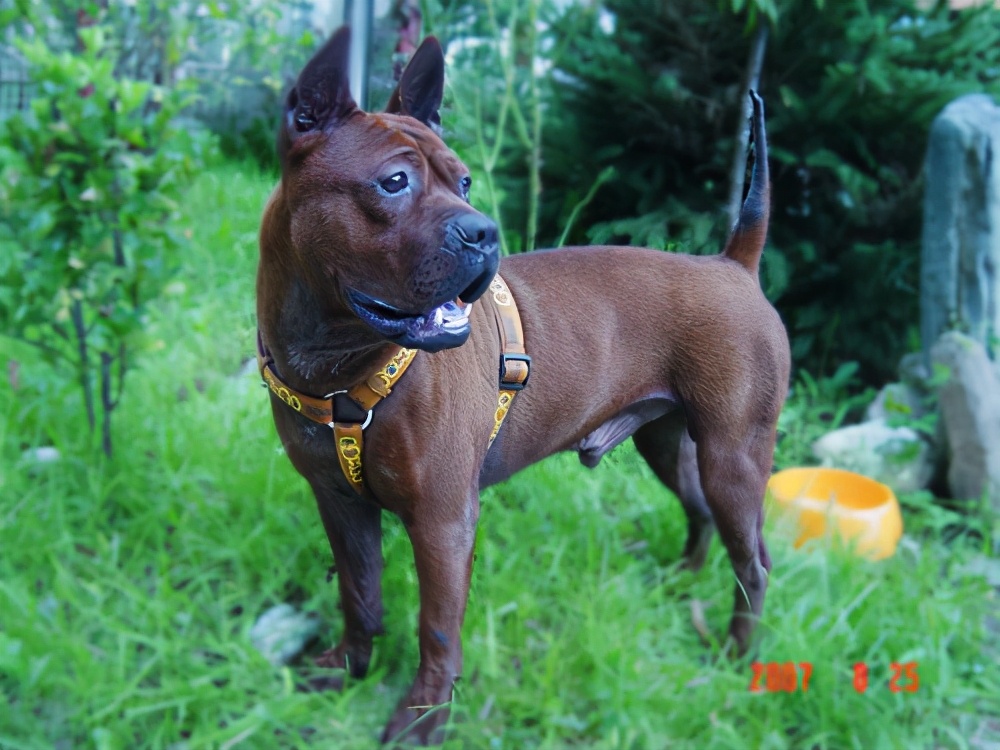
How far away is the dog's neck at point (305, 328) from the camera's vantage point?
156cm

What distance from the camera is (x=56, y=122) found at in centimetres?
252

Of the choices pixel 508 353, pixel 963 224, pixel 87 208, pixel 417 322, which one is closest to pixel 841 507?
pixel 963 224

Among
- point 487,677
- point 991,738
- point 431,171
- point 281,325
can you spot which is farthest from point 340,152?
point 991,738

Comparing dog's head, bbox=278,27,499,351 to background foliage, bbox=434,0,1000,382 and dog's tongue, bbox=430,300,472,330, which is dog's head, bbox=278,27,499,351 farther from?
background foliage, bbox=434,0,1000,382

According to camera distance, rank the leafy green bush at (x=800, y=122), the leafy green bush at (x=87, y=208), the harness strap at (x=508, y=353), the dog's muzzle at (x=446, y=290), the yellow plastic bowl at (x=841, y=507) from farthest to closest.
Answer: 1. the leafy green bush at (x=800, y=122)
2. the yellow plastic bowl at (x=841, y=507)
3. the leafy green bush at (x=87, y=208)
4. the harness strap at (x=508, y=353)
5. the dog's muzzle at (x=446, y=290)

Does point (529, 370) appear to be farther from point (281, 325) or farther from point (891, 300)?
point (891, 300)

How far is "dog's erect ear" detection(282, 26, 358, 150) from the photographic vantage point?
1.41 metres

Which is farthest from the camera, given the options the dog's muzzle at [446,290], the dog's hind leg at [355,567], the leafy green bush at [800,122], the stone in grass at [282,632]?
the leafy green bush at [800,122]

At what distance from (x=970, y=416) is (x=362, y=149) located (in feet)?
10.1

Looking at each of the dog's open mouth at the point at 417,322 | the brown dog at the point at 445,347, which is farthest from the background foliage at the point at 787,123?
the dog's open mouth at the point at 417,322

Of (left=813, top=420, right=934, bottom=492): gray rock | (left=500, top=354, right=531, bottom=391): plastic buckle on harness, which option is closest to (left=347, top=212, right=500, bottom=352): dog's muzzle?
(left=500, top=354, right=531, bottom=391): plastic buckle on harness

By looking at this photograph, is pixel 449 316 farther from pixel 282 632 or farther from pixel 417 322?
pixel 282 632

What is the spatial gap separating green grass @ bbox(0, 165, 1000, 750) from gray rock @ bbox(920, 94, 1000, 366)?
40.6 inches

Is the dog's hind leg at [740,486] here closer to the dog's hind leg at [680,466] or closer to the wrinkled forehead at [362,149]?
the dog's hind leg at [680,466]
